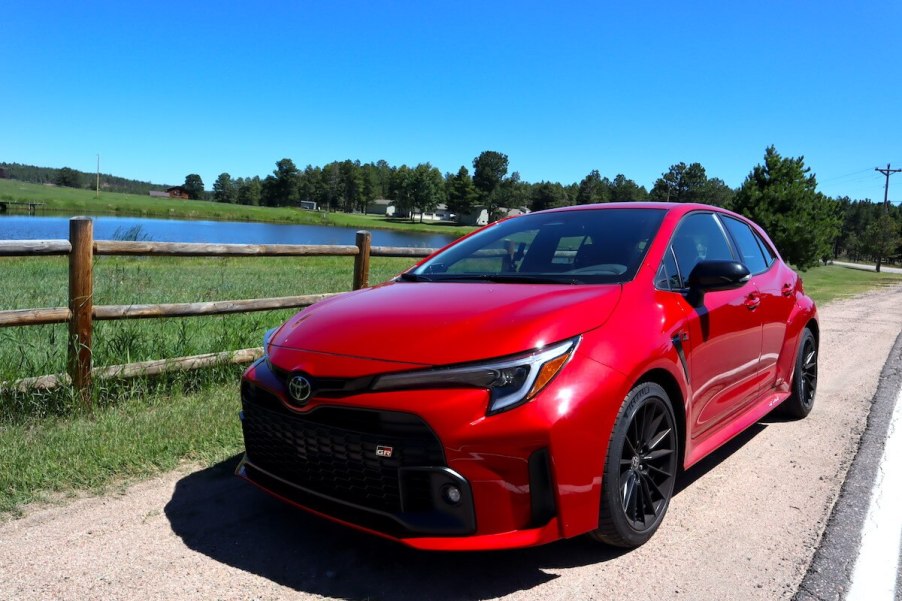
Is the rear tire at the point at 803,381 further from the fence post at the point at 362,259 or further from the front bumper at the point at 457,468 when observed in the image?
the fence post at the point at 362,259

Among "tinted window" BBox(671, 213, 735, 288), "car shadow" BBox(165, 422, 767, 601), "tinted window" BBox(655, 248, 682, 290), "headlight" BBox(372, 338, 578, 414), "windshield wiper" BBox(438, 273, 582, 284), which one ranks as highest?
"tinted window" BBox(671, 213, 735, 288)

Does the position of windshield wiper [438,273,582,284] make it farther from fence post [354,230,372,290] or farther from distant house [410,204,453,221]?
distant house [410,204,453,221]

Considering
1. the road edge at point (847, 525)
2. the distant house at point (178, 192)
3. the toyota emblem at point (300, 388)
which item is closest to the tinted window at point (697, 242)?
the road edge at point (847, 525)

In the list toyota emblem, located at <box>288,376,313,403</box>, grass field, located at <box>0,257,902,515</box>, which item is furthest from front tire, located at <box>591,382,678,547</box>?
grass field, located at <box>0,257,902,515</box>

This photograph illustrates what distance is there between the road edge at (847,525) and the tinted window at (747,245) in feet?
4.88

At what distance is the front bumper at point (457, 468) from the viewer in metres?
2.35

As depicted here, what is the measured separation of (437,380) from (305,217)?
330 ft

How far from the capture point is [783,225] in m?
31.5

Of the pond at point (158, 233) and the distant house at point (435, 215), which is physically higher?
the distant house at point (435, 215)

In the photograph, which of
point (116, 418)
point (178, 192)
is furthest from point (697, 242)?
point (178, 192)

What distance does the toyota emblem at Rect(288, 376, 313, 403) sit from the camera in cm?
265

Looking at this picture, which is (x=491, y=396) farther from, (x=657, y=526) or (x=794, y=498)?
(x=794, y=498)

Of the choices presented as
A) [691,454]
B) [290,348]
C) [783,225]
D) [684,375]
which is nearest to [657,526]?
[691,454]

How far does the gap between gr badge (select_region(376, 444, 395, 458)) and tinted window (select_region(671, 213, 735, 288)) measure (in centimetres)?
199
